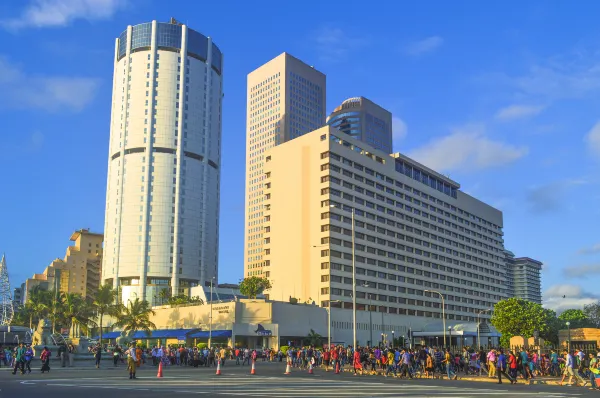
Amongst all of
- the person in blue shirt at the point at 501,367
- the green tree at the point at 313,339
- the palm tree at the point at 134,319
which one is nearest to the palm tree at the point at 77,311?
the palm tree at the point at 134,319

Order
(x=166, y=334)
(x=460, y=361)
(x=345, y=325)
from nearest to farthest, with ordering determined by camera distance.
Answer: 1. (x=460, y=361)
2. (x=166, y=334)
3. (x=345, y=325)

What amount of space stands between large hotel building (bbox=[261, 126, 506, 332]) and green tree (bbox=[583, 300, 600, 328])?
31.7 m

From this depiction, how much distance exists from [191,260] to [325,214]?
63190mm

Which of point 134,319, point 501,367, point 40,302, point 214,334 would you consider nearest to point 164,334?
point 134,319

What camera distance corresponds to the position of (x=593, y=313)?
15188 cm

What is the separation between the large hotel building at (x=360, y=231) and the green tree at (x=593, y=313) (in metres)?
31.7

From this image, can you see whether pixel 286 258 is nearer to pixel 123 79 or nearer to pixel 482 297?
pixel 482 297

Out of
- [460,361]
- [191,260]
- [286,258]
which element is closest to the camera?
[460,361]

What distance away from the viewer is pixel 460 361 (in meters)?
43.5

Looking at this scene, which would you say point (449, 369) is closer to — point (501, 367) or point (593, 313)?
point (501, 367)

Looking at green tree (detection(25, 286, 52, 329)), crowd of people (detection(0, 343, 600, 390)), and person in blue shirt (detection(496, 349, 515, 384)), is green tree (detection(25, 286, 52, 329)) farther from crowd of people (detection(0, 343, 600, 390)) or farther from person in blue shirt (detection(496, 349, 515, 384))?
person in blue shirt (detection(496, 349, 515, 384))

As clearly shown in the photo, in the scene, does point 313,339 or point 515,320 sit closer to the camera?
point 313,339

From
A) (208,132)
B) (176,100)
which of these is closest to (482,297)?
(208,132)

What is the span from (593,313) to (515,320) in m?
65.2
